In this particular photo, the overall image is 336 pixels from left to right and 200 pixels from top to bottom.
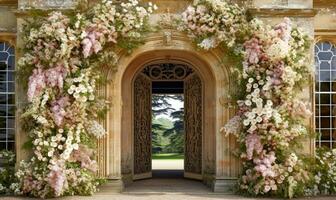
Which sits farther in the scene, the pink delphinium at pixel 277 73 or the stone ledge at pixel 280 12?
the stone ledge at pixel 280 12

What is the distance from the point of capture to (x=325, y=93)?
13.8m

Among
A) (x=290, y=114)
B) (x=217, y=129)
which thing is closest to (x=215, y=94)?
(x=217, y=129)

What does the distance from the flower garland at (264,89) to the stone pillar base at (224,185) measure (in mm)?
349

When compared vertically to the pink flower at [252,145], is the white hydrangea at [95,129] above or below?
above

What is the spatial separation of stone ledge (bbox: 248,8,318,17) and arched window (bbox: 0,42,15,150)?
5.78 m

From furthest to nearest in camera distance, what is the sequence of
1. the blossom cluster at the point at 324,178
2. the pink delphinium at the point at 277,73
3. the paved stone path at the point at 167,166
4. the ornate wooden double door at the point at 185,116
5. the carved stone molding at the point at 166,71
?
the paved stone path at the point at 167,166 → the carved stone molding at the point at 166,71 → the ornate wooden double door at the point at 185,116 → the blossom cluster at the point at 324,178 → the pink delphinium at the point at 277,73

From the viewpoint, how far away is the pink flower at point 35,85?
11500 millimetres

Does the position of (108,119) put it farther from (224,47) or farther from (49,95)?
(224,47)

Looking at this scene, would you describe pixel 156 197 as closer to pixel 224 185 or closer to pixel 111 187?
pixel 111 187

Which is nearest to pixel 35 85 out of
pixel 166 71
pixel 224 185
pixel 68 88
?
pixel 68 88

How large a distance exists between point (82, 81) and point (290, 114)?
168 inches

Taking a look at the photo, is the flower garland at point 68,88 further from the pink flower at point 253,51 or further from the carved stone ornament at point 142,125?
the carved stone ornament at point 142,125

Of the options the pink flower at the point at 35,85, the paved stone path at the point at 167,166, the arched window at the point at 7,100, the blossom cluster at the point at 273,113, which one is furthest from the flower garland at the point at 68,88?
the paved stone path at the point at 167,166

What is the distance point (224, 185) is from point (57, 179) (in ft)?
11.4
